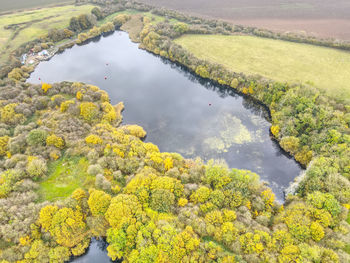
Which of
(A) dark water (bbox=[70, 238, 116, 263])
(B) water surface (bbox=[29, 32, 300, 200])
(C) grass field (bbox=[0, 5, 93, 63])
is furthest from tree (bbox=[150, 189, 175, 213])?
(C) grass field (bbox=[0, 5, 93, 63])

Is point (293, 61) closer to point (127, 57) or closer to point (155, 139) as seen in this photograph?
point (155, 139)

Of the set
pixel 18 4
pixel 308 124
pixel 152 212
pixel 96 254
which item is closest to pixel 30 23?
pixel 18 4

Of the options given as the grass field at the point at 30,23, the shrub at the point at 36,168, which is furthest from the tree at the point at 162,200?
the grass field at the point at 30,23

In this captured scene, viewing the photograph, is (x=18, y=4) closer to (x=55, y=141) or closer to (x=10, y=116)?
(x=10, y=116)

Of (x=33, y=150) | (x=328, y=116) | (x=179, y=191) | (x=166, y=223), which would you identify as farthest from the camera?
(x=328, y=116)

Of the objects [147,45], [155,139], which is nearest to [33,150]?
[155,139]

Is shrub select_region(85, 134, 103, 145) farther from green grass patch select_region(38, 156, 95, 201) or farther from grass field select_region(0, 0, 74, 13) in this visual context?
grass field select_region(0, 0, 74, 13)
